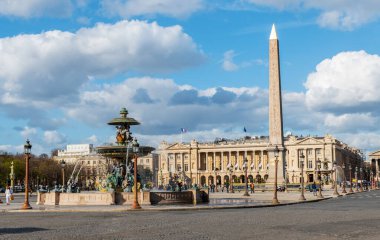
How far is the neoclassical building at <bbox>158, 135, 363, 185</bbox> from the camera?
177375mm

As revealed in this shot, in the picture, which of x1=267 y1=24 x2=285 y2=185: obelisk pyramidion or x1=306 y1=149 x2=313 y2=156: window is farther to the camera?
x1=306 y1=149 x2=313 y2=156: window

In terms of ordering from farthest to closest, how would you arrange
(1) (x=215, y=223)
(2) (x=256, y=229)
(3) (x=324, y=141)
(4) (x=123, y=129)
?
(3) (x=324, y=141), (4) (x=123, y=129), (1) (x=215, y=223), (2) (x=256, y=229)

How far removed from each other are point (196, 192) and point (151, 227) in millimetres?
Result: 20655

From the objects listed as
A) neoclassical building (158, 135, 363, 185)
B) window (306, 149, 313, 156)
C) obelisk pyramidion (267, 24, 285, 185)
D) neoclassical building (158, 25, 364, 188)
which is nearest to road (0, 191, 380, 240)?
obelisk pyramidion (267, 24, 285, 185)

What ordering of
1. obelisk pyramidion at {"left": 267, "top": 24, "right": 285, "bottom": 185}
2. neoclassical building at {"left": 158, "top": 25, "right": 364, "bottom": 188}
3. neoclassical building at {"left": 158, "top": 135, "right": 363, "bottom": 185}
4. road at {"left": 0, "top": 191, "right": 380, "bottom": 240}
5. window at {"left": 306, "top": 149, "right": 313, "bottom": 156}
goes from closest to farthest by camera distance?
Result: road at {"left": 0, "top": 191, "right": 380, "bottom": 240} < obelisk pyramidion at {"left": 267, "top": 24, "right": 285, "bottom": 185} < neoclassical building at {"left": 158, "top": 25, "right": 364, "bottom": 188} < neoclassical building at {"left": 158, "top": 135, "right": 363, "bottom": 185} < window at {"left": 306, "top": 149, "right": 313, "bottom": 156}

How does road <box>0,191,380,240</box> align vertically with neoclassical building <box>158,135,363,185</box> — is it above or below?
below

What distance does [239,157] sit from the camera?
19000cm

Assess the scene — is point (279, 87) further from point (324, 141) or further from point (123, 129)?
point (324, 141)

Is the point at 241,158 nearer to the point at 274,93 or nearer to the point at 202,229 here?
the point at 274,93

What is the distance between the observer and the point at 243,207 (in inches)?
1505

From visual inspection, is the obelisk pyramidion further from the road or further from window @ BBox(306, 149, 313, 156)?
window @ BBox(306, 149, 313, 156)

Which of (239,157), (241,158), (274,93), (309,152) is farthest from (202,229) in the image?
(241,158)

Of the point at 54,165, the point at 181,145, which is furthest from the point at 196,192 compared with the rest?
the point at 181,145

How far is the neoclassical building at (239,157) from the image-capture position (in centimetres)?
17738
